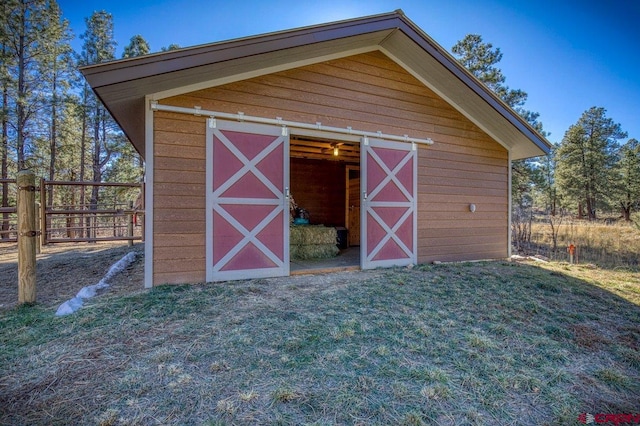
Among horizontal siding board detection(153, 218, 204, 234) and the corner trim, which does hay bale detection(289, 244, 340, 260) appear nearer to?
horizontal siding board detection(153, 218, 204, 234)

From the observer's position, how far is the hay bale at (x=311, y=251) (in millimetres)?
6207

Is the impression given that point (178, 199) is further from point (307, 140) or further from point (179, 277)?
point (307, 140)

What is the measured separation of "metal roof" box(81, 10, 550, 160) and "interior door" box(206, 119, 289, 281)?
0.69 meters

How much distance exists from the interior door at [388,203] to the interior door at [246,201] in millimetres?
1328

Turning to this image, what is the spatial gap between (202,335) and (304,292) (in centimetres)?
139

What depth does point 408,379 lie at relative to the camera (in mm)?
1840

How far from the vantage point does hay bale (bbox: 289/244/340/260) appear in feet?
20.4

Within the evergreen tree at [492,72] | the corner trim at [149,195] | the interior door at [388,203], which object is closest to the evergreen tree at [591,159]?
the evergreen tree at [492,72]

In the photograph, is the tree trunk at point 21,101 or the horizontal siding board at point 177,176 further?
the tree trunk at point 21,101

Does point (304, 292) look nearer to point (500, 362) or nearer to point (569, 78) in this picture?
point (500, 362)

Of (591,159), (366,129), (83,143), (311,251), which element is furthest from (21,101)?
(591,159)

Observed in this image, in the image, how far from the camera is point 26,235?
299 cm

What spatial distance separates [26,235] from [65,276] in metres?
1.86

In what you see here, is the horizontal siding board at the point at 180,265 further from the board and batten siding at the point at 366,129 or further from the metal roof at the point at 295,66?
the metal roof at the point at 295,66
